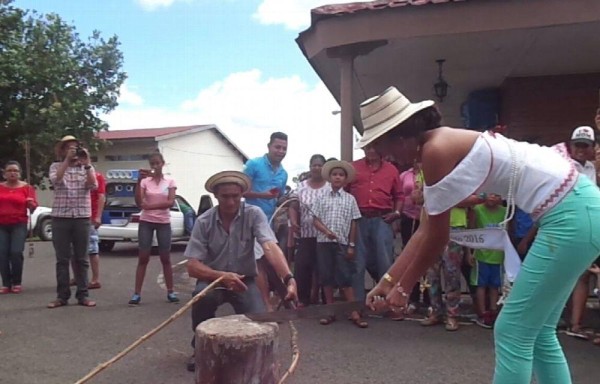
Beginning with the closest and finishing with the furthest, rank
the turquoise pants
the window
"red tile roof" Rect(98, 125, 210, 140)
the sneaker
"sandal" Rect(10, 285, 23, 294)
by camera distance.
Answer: the turquoise pants
the sneaker
"sandal" Rect(10, 285, 23, 294)
"red tile roof" Rect(98, 125, 210, 140)
the window

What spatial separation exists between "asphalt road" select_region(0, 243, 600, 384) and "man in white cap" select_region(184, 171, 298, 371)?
0.63m

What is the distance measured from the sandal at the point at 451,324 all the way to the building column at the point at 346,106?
2655 mm

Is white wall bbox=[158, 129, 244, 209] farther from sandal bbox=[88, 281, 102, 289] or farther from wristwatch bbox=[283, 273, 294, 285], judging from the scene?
wristwatch bbox=[283, 273, 294, 285]

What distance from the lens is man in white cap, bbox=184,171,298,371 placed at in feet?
14.6

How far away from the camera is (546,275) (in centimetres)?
257

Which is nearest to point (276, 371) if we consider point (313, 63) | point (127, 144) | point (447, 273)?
point (447, 273)

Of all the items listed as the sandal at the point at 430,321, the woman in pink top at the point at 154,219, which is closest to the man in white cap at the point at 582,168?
the sandal at the point at 430,321

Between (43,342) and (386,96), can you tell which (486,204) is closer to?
(386,96)

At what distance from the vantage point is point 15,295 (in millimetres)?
7836

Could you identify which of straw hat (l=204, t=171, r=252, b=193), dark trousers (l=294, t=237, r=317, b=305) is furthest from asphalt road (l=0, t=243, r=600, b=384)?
straw hat (l=204, t=171, r=252, b=193)

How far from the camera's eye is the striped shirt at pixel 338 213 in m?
6.25

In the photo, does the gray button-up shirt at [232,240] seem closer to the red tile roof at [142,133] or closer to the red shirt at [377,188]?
the red shirt at [377,188]

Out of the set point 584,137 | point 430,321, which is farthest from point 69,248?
point 584,137

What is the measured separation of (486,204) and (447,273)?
75cm
